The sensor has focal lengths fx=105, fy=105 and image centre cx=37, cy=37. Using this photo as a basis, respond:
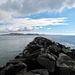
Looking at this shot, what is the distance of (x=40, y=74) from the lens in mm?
4906

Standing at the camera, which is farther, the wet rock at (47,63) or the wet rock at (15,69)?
the wet rock at (47,63)

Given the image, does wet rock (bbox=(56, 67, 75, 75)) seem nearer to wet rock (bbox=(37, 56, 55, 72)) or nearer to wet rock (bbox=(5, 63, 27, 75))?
wet rock (bbox=(37, 56, 55, 72))

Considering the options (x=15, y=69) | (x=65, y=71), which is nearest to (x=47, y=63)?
(x=65, y=71)

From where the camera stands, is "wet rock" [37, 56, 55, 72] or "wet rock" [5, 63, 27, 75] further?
"wet rock" [37, 56, 55, 72]

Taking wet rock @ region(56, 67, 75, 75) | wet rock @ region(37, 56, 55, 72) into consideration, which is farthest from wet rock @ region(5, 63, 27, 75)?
wet rock @ region(56, 67, 75, 75)

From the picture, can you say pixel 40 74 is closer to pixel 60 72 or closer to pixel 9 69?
pixel 60 72

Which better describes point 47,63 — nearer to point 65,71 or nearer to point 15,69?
point 65,71

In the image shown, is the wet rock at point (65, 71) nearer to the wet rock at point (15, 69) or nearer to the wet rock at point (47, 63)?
the wet rock at point (47, 63)

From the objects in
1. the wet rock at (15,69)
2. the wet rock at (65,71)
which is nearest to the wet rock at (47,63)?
the wet rock at (65,71)

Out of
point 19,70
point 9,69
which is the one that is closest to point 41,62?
point 19,70

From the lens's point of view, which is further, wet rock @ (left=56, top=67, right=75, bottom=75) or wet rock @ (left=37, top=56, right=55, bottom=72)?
wet rock @ (left=37, top=56, right=55, bottom=72)

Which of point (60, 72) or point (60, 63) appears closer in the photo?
point (60, 72)

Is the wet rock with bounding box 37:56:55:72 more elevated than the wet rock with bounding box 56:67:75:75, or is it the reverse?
the wet rock with bounding box 37:56:55:72

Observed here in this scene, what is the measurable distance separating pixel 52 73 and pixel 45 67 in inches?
Result: 19.7
